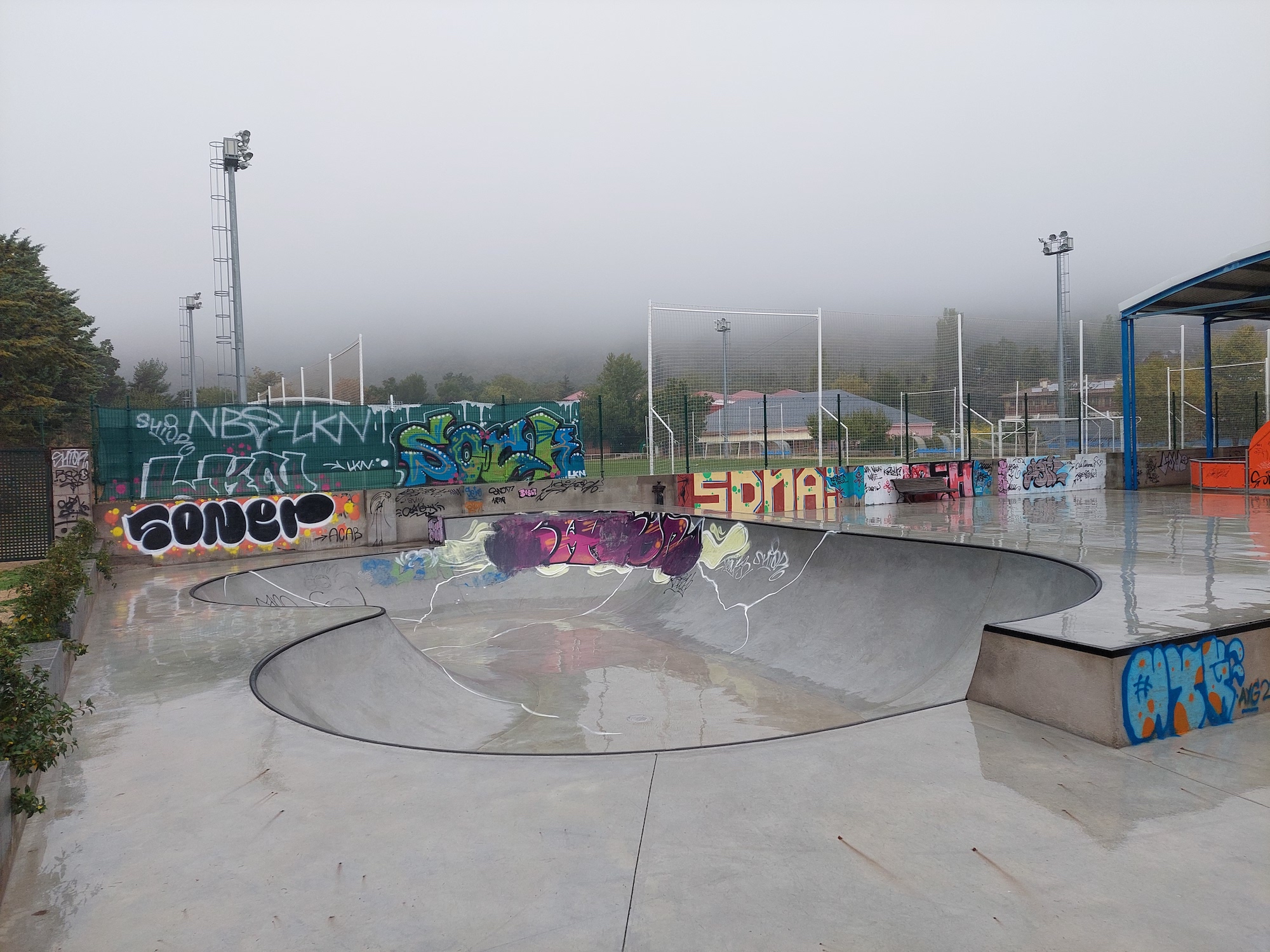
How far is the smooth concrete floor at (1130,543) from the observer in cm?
→ 548

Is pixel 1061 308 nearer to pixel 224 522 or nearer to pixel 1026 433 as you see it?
pixel 1026 433

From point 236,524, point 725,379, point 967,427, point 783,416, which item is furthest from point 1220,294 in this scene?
point 236,524

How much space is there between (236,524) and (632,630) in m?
7.81

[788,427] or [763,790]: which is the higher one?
[788,427]

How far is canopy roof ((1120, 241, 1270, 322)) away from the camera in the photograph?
52.0 ft

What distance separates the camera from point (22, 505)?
1484 cm

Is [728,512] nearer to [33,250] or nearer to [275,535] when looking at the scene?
[275,535]

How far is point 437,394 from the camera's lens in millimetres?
109562

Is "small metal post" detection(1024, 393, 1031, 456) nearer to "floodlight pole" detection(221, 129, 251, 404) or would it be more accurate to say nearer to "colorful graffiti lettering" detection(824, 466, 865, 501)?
"colorful graffiti lettering" detection(824, 466, 865, 501)

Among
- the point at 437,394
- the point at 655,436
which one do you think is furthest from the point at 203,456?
the point at 437,394

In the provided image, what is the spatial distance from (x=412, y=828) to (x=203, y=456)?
13730 millimetres

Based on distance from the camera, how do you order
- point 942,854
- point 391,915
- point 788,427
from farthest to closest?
1. point 788,427
2. point 942,854
3. point 391,915

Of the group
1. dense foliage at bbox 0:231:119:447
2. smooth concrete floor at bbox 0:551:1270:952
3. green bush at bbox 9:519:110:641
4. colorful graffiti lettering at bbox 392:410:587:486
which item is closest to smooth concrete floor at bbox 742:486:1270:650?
smooth concrete floor at bbox 0:551:1270:952

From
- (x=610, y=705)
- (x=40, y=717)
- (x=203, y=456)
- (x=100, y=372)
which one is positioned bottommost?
(x=610, y=705)
